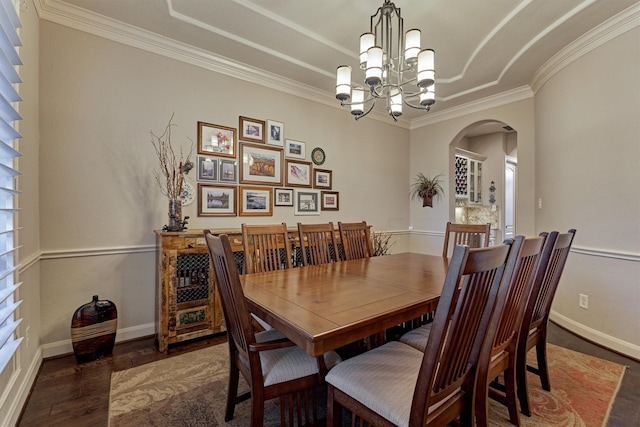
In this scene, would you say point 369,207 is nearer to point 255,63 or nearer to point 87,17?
point 255,63

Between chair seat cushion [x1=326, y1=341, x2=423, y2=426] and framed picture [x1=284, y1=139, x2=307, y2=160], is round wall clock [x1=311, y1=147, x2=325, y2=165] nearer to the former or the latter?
framed picture [x1=284, y1=139, x2=307, y2=160]

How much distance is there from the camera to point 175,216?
2572 mm

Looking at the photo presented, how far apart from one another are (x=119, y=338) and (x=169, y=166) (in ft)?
5.24

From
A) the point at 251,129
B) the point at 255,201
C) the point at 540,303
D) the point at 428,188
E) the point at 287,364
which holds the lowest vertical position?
the point at 287,364

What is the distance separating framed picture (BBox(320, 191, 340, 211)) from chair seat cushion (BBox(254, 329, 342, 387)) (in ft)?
8.98

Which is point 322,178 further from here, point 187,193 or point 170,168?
point 170,168

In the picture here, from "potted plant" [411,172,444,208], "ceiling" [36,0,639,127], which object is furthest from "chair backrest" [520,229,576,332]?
"potted plant" [411,172,444,208]

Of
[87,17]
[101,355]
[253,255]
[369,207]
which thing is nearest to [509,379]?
[253,255]

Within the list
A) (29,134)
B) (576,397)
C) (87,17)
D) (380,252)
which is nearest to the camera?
(576,397)

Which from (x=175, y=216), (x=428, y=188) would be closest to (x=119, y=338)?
(x=175, y=216)

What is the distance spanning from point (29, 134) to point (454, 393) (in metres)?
2.92

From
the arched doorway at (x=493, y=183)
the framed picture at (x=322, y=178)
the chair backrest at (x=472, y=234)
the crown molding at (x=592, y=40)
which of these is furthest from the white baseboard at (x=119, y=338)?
the arched doorway at (x=493, y=183)

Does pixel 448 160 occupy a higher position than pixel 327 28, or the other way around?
→ pixel 327 28

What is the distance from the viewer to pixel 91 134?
Result: 97.3 inches
